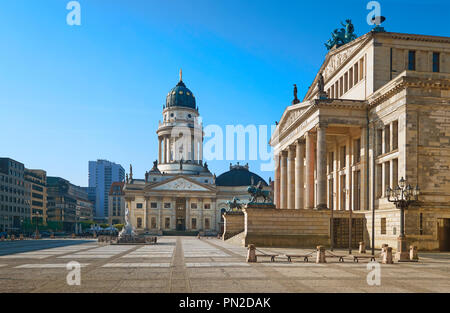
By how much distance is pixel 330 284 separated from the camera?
61.4ft

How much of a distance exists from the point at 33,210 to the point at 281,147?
361ft

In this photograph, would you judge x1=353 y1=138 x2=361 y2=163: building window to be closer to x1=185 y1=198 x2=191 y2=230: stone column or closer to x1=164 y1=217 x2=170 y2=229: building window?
x1=185 y1=198 x2=191 y2=230: stone column

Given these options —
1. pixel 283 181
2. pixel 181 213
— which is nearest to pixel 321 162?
pixel 283 181

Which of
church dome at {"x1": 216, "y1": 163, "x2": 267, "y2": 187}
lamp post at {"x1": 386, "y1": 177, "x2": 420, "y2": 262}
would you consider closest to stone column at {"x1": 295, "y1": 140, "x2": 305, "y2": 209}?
lamp post at {"x1": 386, "y1": 177, "x2": 420, "y2": 262}

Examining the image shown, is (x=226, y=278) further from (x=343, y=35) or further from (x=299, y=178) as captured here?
(x=343, y=35)

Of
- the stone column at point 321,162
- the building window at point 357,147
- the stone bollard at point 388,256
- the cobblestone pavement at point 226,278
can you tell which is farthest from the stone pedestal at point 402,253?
the building window at point 357,147

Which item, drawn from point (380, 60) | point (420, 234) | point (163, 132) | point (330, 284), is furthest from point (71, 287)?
point (163, 132)

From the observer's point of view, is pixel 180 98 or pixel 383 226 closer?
pixel 383 226

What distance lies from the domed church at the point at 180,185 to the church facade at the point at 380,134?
213 ft

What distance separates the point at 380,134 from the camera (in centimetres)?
4938

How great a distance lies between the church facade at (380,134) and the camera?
42.4 m

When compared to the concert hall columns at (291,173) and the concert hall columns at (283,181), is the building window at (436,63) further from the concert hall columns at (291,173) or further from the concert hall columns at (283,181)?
the concert hall columns at (283,181)

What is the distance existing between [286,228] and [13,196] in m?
107

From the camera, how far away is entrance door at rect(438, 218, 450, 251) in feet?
138
